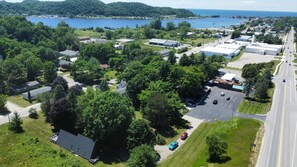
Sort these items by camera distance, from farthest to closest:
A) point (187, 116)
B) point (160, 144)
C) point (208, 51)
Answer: point (208, 51)
point (187, 116)
point (160, 144)

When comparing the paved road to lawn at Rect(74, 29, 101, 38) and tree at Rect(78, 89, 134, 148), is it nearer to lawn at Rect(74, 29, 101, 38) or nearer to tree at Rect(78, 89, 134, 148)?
tree at Rect(78, 89, 134, 148)

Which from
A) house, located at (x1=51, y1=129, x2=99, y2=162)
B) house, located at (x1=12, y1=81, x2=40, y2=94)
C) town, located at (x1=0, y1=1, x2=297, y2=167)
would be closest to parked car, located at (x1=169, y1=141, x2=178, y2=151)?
town, located at (x1=0, y1=1, x2=297, y2=167)

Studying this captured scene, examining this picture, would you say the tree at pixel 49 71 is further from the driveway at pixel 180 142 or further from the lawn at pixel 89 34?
the lawn at pixel 89 34

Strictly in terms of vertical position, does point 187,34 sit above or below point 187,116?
above

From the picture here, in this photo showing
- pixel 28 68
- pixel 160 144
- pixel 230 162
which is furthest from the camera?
pixel 28 68

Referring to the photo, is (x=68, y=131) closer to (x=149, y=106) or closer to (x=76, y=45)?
(x=149, y=106)

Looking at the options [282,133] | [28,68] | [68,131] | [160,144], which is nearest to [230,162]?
[160,144]

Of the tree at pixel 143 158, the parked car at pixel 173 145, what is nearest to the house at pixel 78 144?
the tree at pixel 143 158
